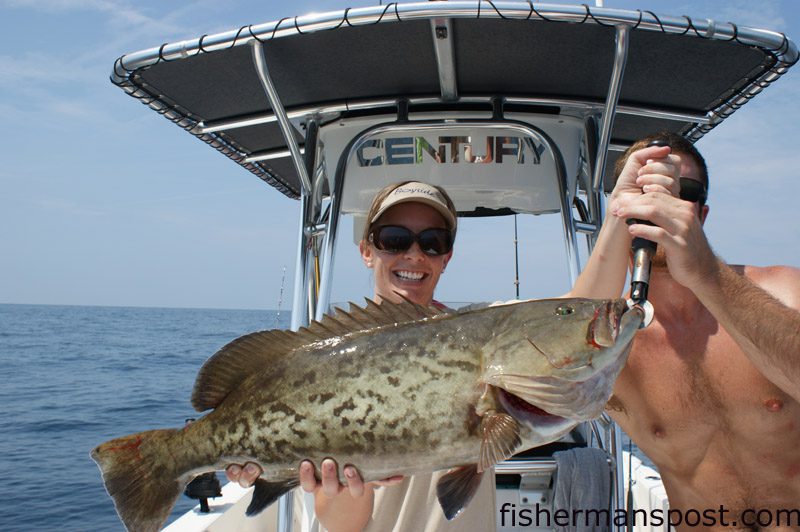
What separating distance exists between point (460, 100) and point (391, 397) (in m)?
3.03

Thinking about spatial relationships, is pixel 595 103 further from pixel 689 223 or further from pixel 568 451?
pixel 689 223

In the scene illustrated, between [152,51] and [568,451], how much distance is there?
3.45 meters

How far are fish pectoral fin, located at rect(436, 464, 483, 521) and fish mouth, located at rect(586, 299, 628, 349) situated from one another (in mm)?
464

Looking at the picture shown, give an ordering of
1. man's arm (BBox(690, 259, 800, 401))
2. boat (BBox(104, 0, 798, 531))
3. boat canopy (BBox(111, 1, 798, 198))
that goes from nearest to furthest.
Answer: man's arm (BBox(690, 259, 800, 401)) < boat canopy (BBox(111, 1, 798, 198)) < boat (BBox(104, 0, 798, 531))

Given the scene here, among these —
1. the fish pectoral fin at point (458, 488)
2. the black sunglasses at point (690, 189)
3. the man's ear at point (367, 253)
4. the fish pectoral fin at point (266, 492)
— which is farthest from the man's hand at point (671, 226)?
the fish pectoral fin at point (266, 492)

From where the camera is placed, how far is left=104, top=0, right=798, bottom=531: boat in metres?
3.48

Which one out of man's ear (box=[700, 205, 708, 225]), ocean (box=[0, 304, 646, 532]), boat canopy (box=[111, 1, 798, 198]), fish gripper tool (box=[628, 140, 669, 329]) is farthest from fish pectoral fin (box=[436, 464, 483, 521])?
ocean (box=[0, 304, 646, 532])

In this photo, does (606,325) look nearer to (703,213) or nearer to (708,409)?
(703,213)

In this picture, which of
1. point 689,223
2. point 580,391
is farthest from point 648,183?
point 580,391

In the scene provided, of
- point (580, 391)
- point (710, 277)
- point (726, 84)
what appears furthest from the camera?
point (726, 84)

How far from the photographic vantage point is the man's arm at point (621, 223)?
2018 millimetres

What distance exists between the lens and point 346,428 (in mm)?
1848

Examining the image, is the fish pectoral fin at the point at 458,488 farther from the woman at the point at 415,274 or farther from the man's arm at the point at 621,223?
the man's arm at the point at 621,223

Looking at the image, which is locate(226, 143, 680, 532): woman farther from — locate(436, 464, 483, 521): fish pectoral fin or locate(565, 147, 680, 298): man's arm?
locate(436, 464, 483, 521): fish pectoral fin
